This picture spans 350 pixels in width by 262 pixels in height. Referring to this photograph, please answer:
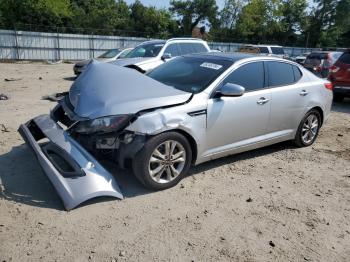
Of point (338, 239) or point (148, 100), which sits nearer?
point (338, 239)

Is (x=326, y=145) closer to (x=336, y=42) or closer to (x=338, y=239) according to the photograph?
(x=338, y=239)

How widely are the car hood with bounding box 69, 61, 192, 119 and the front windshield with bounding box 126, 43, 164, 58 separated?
6896mm

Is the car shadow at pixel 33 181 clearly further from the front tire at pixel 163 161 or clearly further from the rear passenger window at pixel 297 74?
the rear passenger window at pixel 297 74

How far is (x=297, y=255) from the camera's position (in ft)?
10.8

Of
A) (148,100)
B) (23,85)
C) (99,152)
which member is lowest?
(23,85)

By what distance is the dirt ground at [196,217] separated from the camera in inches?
128

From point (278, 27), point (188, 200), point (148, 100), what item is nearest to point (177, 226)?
point (188, 200)

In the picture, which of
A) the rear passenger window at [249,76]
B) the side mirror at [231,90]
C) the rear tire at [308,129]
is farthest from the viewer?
the rear tire at [308,129]

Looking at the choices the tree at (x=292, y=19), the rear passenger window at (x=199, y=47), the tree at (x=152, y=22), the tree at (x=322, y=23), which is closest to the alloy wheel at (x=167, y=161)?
the rear passenger window at (x=199, y=47)

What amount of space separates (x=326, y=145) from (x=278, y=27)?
4302cm

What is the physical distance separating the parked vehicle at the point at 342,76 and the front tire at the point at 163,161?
8.08m

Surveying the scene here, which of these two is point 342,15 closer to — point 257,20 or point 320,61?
point 257,20

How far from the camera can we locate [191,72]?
204 inches

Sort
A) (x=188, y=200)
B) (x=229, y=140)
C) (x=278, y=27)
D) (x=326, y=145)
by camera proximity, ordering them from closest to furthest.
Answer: (x=188, y=200) < (x=229, y=140) < (x=326, y=145) < (x=278, y=27)
